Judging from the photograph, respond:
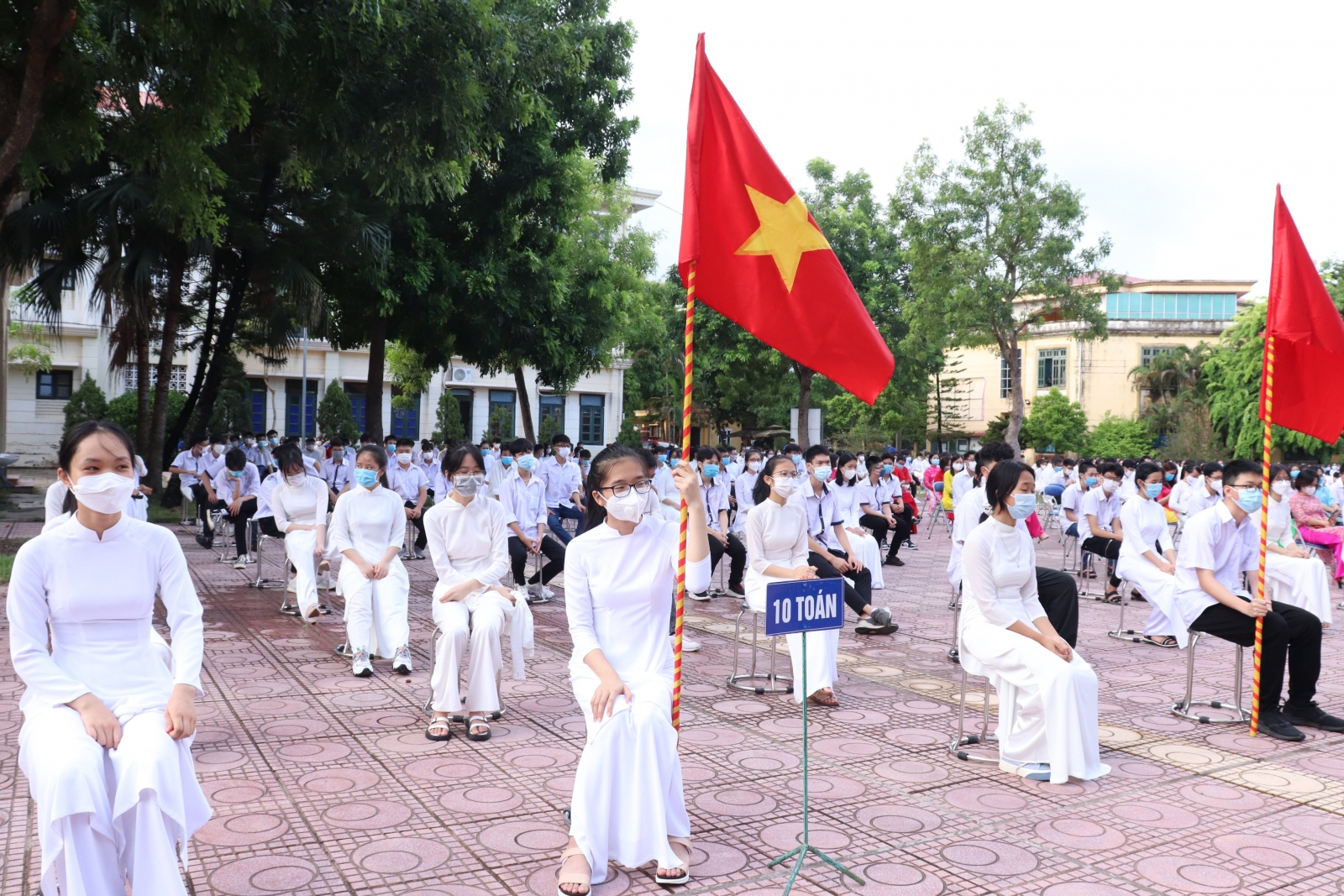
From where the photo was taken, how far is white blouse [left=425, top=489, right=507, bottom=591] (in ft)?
21.4

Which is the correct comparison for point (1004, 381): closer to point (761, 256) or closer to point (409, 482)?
point (409, 482)

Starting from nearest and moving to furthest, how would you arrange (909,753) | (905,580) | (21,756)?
(21,756) → (909,753) → (905,580)

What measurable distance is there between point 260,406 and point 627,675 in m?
39.7

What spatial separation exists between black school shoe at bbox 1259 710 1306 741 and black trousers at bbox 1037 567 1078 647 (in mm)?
1065

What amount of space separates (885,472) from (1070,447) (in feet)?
111

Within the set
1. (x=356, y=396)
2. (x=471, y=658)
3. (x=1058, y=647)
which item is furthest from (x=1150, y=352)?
(x=471, y=658)

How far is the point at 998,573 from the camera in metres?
5.48

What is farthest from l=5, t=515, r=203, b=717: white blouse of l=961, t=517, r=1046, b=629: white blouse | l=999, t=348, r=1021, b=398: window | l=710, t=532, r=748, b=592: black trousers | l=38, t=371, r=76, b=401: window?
l=999, t=348, r=1021, b=398: window

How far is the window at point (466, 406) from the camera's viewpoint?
43844 millimetres

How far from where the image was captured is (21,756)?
3385mm

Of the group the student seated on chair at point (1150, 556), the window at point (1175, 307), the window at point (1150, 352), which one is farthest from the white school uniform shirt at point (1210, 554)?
the window at point (1175, 307)

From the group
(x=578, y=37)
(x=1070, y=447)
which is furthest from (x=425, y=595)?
(x=1070, y=447)

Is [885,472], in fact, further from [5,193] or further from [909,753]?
[5,193]

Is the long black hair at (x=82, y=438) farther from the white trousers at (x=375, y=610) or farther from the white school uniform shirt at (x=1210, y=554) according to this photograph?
the white school uniform shirt at (x=1210, y=554)
